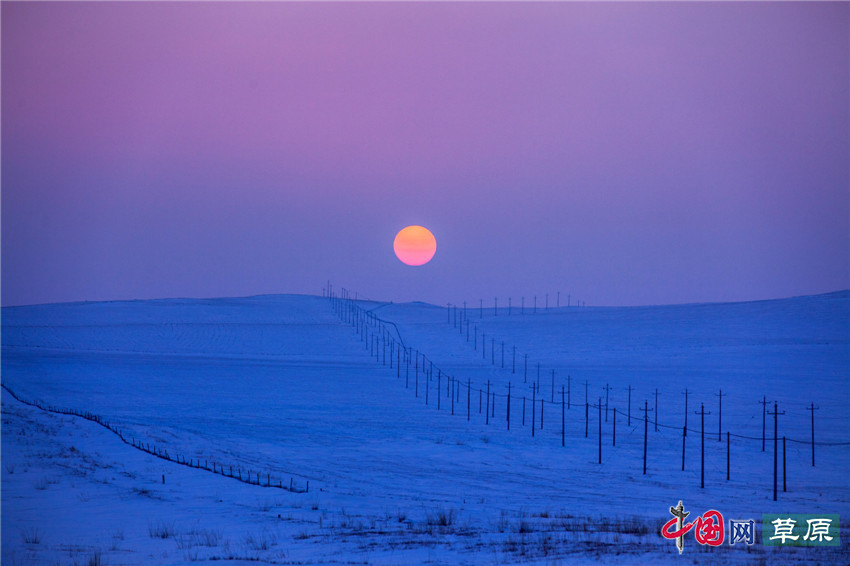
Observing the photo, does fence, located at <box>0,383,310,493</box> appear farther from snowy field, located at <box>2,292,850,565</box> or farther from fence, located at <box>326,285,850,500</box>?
fence, located at <box>326,285,850,500</box>

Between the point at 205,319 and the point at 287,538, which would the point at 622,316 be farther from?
the point at 287,538

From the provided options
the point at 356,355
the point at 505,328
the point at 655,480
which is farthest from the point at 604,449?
the point at 505,328

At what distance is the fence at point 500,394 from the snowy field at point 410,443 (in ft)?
1.90

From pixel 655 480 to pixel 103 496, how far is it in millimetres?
23279

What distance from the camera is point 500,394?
2736 inches

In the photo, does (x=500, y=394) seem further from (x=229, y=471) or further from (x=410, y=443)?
(x=229, y=471)

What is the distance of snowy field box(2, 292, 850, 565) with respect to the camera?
58.7 ft

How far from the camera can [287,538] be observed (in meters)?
18.1

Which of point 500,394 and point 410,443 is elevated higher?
point 500,394

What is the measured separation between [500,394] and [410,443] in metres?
25.7

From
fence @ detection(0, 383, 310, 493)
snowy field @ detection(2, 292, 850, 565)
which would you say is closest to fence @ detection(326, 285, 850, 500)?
snowy field @ detection(2, 292, 850, 565)

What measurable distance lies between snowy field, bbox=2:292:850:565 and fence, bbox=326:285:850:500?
1.90ft

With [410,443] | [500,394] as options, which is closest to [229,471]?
[410,443]

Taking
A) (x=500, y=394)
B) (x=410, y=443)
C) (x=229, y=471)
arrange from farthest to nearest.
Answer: (x=500, y=394) → (x=410, y=443) → (x=229, y=471)
